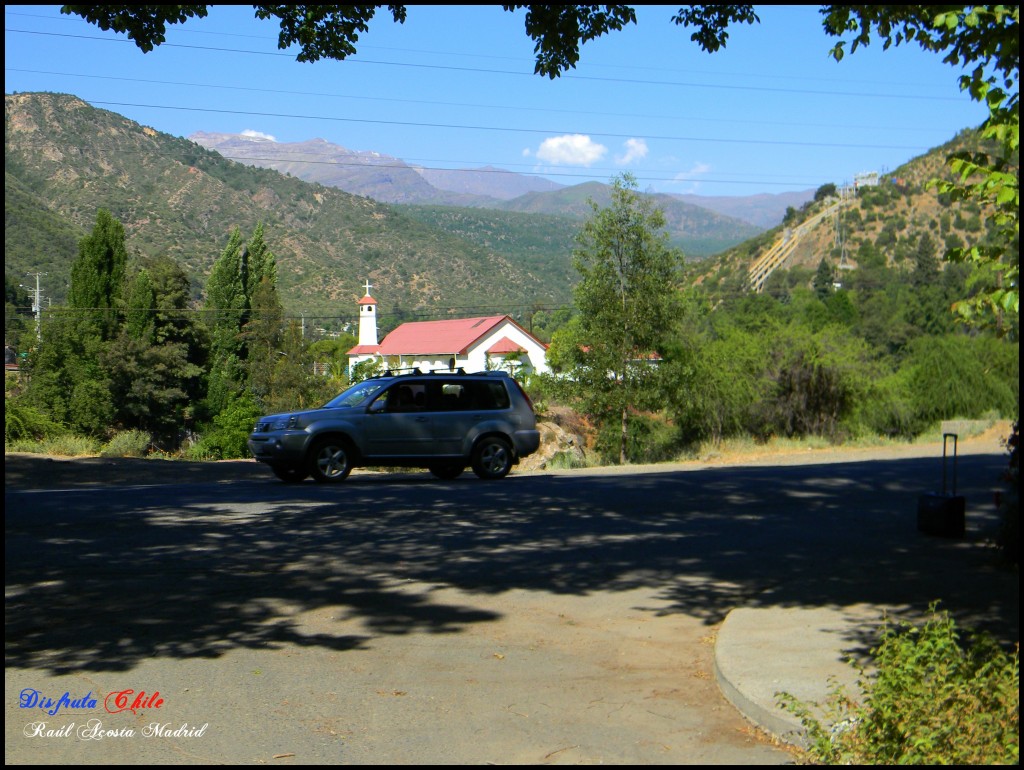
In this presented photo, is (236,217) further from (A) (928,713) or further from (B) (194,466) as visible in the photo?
(A) (928,713)

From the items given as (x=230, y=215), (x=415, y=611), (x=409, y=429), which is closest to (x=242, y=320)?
(x=409, y=429)

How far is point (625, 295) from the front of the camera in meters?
33.1

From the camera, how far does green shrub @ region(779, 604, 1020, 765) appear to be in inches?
185

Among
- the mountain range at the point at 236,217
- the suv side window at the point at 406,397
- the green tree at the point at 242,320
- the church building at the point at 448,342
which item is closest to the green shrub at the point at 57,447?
the suv side window at the point at 406,397

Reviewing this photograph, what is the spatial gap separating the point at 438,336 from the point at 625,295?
48.8 m

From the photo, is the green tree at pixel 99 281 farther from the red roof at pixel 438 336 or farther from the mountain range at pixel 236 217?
the mountain range at pixel 236 217

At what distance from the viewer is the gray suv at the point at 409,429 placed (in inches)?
663

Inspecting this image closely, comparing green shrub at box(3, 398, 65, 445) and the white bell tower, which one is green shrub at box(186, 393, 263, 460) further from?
the white bell tower

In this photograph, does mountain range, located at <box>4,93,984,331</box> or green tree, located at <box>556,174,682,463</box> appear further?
mountain range, located at <box>4,93,984,331</box>

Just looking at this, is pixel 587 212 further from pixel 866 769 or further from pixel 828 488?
pixel 866 769

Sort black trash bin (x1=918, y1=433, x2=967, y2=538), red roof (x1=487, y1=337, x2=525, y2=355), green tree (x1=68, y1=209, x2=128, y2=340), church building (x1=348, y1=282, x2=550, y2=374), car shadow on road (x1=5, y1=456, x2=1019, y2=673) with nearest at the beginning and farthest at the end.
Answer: car shadow on road (x1=5, y1=456, x2=1019, y2=673), black trash bin (x1=918, y1=433, x2=967, y2=538), green tree (x1=68, y1=209, x2=128, y2=340), church building (x1=348, y1=282, x2=550, y2=374), red roof (x1=487, y1=337, x2=525, y2=355)

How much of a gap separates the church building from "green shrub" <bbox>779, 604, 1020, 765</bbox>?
69.7 m

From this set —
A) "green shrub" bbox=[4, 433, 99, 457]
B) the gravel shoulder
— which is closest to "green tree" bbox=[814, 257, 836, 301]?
the gravel shoulder

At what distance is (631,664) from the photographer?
23.4ft
